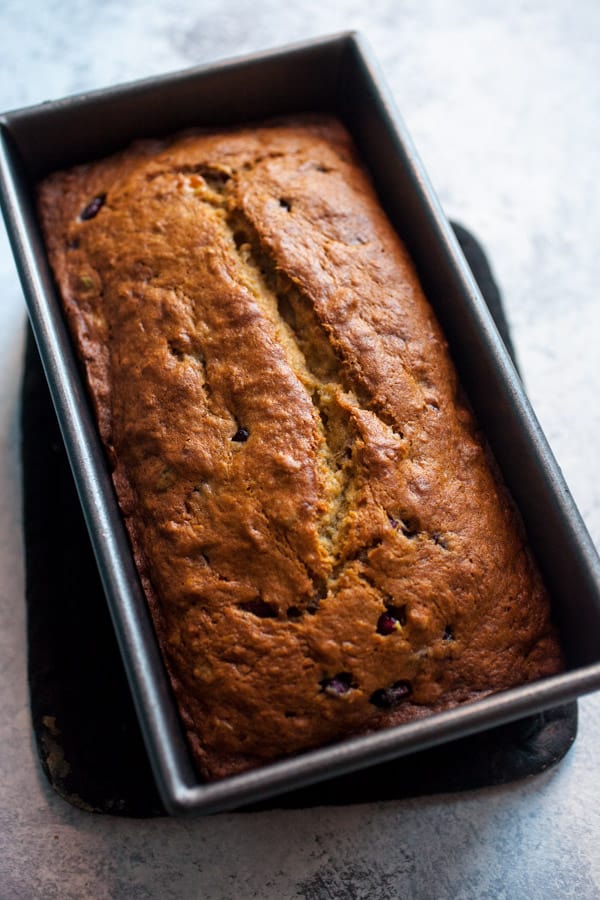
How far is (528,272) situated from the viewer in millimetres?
2553

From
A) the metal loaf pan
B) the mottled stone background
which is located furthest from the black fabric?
the metal loaf pan

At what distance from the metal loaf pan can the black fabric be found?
0.29 meters

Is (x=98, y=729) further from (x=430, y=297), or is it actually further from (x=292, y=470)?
(x=430, y=297)

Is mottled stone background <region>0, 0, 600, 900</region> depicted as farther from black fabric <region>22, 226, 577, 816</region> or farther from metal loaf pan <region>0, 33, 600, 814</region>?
metal loaf pan <region>0, 33, 600, 814</region>

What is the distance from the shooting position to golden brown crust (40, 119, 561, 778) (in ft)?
5.78

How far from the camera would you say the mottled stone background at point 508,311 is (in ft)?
6.57

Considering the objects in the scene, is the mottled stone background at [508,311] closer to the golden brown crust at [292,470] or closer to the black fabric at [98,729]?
the black fabric at [98,729]

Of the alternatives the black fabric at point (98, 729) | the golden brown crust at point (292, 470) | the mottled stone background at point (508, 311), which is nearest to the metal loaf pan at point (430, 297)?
the golden brown crust at point (292, 470)

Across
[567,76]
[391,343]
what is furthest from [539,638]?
[567,76]

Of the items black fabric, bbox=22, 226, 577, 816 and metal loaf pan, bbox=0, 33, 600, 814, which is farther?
black fabric, bbox=22, 226, 577, 816

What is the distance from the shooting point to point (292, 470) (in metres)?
1.81

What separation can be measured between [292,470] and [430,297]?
1.91 feet

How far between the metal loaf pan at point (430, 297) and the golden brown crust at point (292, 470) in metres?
0.06

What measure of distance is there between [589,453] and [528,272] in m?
0.56
